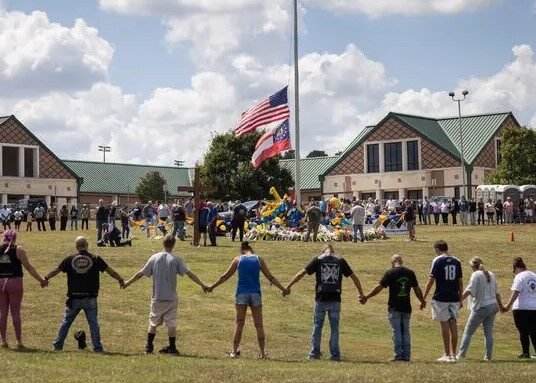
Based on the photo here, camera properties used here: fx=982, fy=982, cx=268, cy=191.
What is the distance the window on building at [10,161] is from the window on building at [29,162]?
3.01 ft

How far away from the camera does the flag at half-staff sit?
42281mm

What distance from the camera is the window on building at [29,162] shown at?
89.2 metres

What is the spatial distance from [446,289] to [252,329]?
6.49 meters

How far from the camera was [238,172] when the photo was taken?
8381 cm

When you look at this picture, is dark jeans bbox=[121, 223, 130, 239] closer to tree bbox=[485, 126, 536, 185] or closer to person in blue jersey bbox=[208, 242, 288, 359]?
person in blue jersey bbox=[208, 242, 288, 359]

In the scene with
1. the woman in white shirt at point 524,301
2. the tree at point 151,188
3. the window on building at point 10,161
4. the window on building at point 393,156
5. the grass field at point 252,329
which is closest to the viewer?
the grass field at point 252,329

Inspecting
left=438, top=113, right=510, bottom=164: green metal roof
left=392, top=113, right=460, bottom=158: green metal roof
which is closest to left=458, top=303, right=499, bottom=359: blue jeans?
left=438, top=113, right=510, bottom=164: green metal roof

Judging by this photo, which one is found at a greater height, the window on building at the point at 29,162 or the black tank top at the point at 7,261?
the window on building at the point at 29,162

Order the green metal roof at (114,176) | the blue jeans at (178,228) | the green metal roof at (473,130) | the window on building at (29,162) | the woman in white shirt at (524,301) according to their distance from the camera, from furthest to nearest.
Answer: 1. the green metal roof at (114,176)
2. the window on building at (29,162)
3. the green metal roof at (473,130)
4. the blue jeans at (178,228)
5. the woman in white shirt at (524,301)

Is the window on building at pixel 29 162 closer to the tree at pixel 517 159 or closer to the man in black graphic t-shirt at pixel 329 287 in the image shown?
the tree at pixel 517 159

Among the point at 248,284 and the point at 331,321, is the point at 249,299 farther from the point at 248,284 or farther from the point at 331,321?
the point at 331,321

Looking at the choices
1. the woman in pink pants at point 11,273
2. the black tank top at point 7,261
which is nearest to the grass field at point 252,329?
the woman in pink pants at point 11,273

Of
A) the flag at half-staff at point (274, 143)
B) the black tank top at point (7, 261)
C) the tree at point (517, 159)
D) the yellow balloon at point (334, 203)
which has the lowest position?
the black tank top at point (7, 261)

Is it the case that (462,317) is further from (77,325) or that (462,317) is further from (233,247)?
(233,247)
